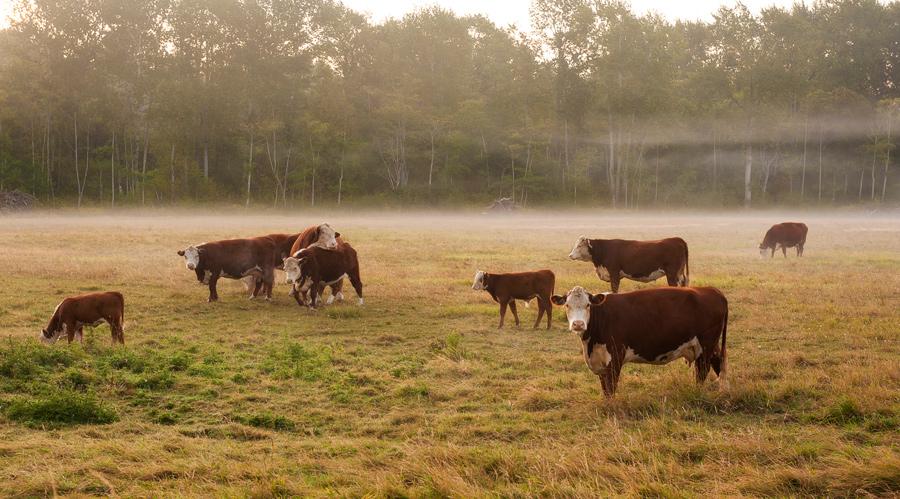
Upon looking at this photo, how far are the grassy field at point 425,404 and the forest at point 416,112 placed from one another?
45.7 meters

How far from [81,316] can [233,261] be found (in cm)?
596

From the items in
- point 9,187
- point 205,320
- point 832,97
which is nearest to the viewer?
point 205,320

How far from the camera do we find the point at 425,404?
9492 mm

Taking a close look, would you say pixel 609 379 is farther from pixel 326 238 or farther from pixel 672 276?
pixel 326 238

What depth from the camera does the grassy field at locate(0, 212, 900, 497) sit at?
6.63m

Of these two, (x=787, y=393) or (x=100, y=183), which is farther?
(x=100, y=183)

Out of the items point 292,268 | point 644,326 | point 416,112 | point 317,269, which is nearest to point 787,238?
point 317,269

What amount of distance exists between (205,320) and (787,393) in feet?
35.5

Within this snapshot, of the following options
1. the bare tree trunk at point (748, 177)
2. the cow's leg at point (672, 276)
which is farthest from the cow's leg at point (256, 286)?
the bare tree trunk at point (748, 177)

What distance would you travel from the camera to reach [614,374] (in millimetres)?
9117

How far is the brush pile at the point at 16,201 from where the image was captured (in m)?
53.1

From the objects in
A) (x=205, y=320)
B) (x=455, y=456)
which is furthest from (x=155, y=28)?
(x=455, y=456)

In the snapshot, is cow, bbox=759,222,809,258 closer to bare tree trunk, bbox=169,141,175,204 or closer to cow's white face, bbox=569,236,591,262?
cow's white face, bbox=569,236,591,262

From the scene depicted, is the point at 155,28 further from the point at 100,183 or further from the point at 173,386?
the point at 173,386
